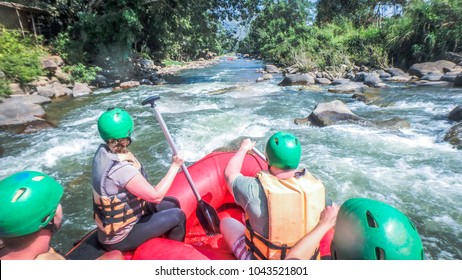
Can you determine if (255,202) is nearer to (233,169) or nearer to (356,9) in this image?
(233,169)

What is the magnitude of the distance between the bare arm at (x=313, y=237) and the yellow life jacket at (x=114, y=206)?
40.4 inches

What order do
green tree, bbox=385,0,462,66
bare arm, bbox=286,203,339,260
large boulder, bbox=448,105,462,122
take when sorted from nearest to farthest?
1. bare arm, bbox=286,203,339,260
2. large boulder, bbox=448,105,462,122
3. green tree, bbox=385,0,462,66

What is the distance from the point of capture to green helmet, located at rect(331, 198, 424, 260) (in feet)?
3.55

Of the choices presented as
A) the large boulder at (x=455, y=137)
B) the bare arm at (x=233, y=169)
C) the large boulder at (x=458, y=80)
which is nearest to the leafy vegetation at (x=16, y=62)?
the bare arm at (x=233, y=169)

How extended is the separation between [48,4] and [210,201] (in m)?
16.1

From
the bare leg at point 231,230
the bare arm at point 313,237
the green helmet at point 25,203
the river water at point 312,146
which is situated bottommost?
the river water at point 312,146

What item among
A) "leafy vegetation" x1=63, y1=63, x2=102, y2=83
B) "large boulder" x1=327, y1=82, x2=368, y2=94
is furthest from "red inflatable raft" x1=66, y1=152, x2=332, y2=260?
"leafy vegetation" x1=63, y1=63, x2=102, y2=83

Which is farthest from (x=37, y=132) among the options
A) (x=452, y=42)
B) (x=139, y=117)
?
(x=452, y=42)

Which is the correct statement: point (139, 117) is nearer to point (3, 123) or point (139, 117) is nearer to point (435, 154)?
point (3, 123)

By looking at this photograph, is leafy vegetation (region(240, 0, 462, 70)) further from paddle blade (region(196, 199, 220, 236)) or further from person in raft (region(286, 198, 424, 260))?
person in raft (region(286, 198, 424, 260))

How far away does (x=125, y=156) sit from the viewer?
6.21 feet

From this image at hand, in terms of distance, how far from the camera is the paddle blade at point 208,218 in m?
2.49

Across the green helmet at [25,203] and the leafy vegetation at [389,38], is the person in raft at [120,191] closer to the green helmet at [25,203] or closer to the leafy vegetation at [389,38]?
the green helmet at [25,203]

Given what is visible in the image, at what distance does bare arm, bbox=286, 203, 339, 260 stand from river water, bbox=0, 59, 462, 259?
2.07 metres
